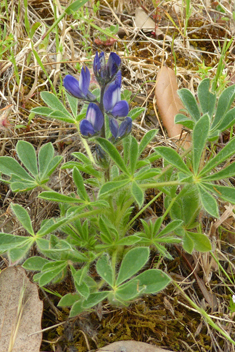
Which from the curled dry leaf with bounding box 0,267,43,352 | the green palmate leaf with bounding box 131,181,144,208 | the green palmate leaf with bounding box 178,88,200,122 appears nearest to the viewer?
the green palmate leaf with bounding box 131,181,144,208

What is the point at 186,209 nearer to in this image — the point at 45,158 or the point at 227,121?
the point at 227,121

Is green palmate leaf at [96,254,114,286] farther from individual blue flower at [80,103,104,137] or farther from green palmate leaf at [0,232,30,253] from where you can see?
individual blue flower at [80,103,104,137]

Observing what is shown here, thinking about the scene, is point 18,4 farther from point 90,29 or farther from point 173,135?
point 173,135

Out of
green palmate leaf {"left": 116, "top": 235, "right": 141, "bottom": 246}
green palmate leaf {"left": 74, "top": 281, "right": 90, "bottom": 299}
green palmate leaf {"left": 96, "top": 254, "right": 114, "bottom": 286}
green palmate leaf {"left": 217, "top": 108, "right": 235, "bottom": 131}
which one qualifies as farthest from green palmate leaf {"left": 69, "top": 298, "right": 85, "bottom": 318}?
green palmate leaf {"left": 217, "top": 108, "right": 235, "bottom": 131}

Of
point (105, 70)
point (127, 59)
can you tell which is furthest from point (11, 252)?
point (127, 59)

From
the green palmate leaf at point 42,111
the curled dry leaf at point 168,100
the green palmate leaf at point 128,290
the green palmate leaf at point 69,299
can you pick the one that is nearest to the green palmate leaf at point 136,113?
the green palmate leaf at point 42,111

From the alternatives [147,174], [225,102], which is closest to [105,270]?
[147,174]

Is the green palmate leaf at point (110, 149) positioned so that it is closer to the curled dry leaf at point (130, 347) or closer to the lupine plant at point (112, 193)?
the lupine plant at point (112, 193)
